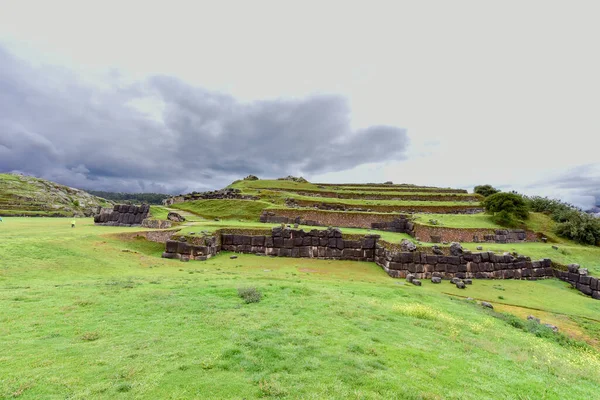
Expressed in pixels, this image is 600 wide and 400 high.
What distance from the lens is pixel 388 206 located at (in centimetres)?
4059

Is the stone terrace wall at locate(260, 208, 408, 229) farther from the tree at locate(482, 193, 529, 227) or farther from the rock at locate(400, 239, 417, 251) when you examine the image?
the rock at locate(400, 239, 417, 251)

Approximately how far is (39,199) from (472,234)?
81.1 m

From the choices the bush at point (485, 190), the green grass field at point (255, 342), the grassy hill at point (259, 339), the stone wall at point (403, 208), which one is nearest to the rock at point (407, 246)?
the grassy hill at point (259, 339)

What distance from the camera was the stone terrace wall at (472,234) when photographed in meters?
27.5

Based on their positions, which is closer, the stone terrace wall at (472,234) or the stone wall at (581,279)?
the stone wall at (581,279)

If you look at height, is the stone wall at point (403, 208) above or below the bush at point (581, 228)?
above

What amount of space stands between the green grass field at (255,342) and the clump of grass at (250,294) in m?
0.29

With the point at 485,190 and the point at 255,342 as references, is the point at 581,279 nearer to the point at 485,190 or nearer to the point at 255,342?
the point at 255,342

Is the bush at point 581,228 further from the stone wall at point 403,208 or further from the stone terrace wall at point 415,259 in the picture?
the stone wall at point 403,208

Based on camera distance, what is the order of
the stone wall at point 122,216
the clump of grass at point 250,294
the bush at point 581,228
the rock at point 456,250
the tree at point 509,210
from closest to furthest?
the clump of grass at point 250,294
the rock at point 456,250
the bush at point 581,228
the stone wall at point 122,216
the tree at point 509,210

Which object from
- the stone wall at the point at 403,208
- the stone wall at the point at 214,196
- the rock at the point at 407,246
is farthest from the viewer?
the stone wall at the point at 214,196

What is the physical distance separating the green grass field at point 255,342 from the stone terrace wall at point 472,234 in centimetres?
1444

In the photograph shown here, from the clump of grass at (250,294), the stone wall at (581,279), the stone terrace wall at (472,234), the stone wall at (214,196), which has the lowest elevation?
the stone wall at (581,279)

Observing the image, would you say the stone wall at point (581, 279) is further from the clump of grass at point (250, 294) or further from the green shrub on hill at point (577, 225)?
the clump of grass at point (250, 294)
